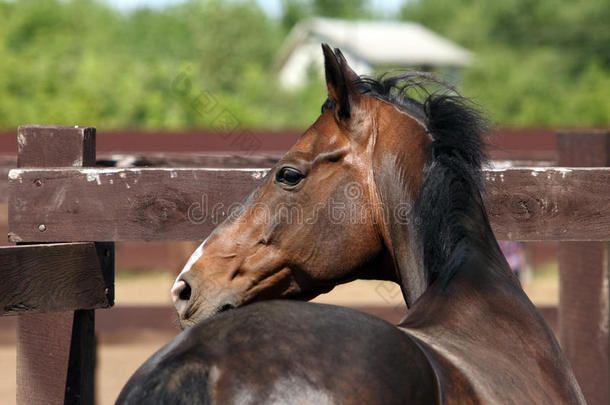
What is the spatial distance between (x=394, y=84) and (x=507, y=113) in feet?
110

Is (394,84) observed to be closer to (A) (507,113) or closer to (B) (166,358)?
(B) (166,358)

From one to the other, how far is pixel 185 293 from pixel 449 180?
849 millimetres

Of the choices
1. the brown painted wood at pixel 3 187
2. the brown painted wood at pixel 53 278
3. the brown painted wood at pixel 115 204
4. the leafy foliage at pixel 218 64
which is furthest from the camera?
the leafy foliage at pixel 218 64

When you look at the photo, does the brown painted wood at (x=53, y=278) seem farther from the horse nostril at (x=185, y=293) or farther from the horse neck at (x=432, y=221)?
the horse neck at (x=432, y=221)

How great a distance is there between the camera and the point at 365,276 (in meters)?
2.80

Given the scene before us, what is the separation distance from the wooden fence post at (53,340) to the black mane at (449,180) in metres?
0.87

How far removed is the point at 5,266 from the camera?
8.24ft

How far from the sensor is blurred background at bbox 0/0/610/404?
771 centimetres

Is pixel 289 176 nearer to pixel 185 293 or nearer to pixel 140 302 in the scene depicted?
pixel 185 293

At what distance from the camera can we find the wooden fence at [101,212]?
2867mm

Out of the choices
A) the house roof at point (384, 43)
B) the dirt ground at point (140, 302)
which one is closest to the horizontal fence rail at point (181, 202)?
the dirt ground at point (140, 302)

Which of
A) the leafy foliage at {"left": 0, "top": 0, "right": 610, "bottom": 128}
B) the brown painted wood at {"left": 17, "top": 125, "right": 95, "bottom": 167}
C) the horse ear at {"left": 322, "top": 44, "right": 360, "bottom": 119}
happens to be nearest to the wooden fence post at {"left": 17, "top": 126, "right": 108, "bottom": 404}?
the brown painted wood at {"left": 17, "top": 125, "right": 95, "bottom": 167}

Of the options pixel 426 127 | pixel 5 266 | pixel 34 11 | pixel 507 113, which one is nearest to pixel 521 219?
pixel 426 127

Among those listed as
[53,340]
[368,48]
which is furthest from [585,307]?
[368,48]
